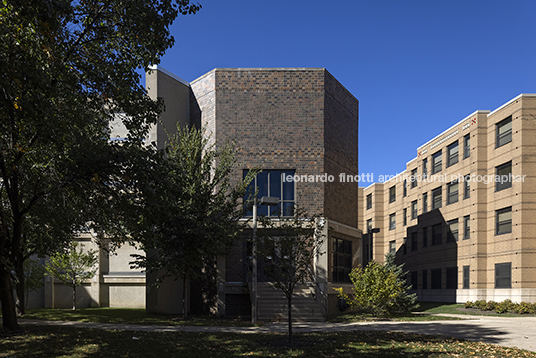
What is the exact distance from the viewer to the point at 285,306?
75.6 feet

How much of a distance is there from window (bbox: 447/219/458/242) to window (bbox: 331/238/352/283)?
1551cm

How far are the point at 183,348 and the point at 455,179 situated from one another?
34.0 metres

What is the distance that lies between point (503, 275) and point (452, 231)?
751 cm

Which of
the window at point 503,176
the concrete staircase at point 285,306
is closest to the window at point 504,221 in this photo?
the window at point 503,176

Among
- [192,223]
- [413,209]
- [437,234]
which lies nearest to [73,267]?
[192,223]

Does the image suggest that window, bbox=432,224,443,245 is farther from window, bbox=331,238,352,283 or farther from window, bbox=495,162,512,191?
window, bbox=331,238,352,283

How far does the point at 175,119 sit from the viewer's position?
28547mm

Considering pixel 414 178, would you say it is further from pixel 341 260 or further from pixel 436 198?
A: pixel 341 260

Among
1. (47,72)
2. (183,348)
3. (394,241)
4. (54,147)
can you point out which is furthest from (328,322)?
(394,241)

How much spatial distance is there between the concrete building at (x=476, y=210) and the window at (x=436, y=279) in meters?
0.09

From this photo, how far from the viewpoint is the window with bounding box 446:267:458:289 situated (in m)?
40.5

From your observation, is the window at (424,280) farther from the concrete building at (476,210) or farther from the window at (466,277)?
the window at (466,277)

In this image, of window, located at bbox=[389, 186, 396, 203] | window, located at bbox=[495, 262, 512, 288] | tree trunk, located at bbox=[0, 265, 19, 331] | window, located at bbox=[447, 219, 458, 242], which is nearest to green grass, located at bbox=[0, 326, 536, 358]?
tree trunk, located at bbox=[0, 265, 19, 331]

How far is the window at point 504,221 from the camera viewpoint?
3425 cm
